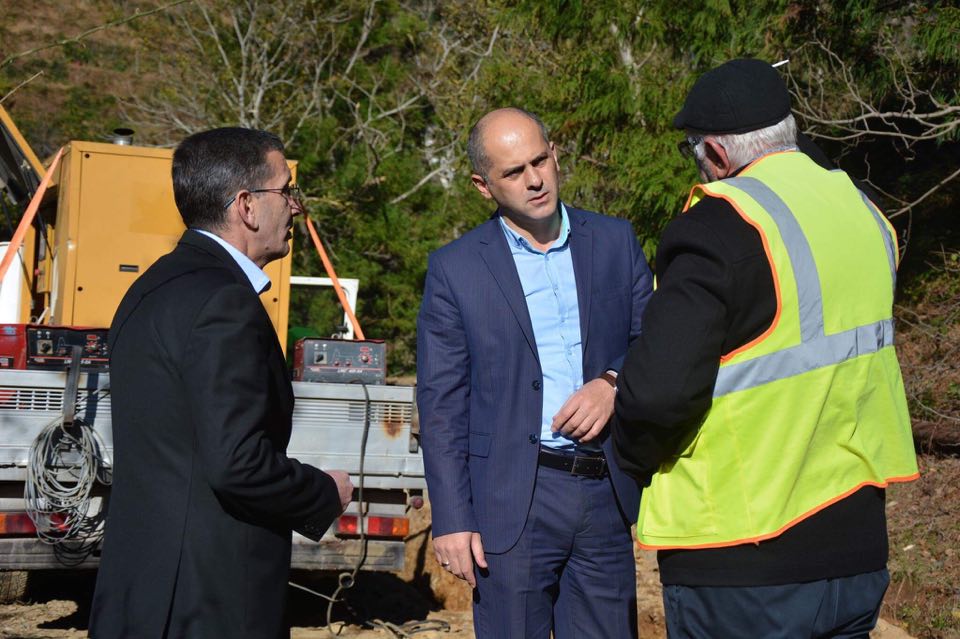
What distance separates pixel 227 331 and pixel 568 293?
4.31 ft

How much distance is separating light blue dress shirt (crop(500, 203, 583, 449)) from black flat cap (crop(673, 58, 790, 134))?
97cm

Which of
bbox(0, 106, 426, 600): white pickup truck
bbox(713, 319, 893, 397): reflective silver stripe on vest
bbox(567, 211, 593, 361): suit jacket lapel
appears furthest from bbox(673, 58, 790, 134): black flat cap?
bbox(0, 106, 426, 600): white pickup truck

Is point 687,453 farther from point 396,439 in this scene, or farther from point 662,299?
point 396,439

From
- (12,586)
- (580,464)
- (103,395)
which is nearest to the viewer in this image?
(580,464)

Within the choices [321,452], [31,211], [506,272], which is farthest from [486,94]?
[506,272]

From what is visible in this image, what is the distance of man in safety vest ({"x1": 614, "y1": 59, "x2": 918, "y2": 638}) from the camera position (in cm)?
218

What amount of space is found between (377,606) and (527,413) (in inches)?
165

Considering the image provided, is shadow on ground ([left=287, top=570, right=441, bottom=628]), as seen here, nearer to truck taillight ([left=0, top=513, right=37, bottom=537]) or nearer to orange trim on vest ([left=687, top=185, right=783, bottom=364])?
truck taillight ([left=0, top=513, right=37, bottom=537])

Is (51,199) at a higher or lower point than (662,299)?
higher

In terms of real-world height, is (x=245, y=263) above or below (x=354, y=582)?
above

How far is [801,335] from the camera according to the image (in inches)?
86.0

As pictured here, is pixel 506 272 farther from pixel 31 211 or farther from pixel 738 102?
pixel 31 211

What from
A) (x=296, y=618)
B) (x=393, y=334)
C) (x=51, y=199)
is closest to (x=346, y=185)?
(x=393, y=334)

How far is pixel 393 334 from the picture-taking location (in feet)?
49.1
